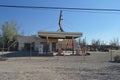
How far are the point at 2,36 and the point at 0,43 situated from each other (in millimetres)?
3522

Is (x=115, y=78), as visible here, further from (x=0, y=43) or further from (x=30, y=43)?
(x=0, y=43)

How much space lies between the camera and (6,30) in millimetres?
88062

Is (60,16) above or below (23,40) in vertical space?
above

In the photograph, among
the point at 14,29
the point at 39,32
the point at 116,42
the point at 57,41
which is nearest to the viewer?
the point at 39,32

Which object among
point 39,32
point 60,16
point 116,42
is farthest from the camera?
point 116,42

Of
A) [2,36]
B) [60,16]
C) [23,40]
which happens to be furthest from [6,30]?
[60,16]

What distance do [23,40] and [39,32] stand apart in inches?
879

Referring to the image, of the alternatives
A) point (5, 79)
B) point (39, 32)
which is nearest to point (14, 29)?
point (39, 32)

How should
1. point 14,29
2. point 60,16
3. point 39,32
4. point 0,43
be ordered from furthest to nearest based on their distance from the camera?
point 14,29
point 0,43
point 60,16
point 39,32

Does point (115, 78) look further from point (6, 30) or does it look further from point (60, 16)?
point (6, 30)

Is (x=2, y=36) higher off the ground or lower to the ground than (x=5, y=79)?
higher

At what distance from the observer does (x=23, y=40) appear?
221 feet

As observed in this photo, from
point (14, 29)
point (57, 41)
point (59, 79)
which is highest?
point (14, 29)

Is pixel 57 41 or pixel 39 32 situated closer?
pixel 39 32
